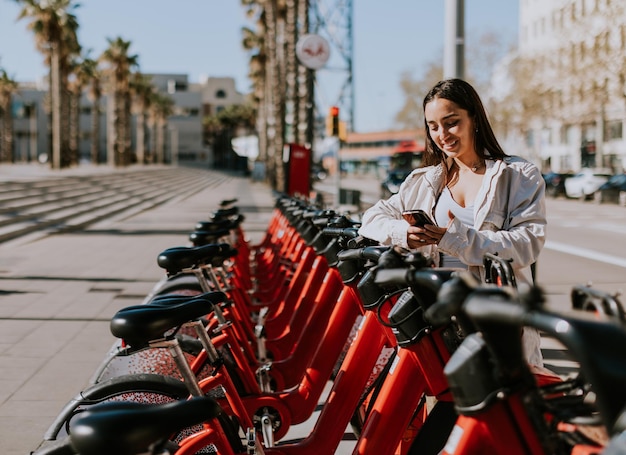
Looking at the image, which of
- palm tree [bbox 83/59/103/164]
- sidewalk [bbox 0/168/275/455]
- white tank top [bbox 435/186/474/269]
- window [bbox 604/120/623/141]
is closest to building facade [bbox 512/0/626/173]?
window [bbox 604/120/623/141]

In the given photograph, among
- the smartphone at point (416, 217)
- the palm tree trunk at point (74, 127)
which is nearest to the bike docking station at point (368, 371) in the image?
the smartphone at point (416, 217)

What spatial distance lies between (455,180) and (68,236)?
556 inches

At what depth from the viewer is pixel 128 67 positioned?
62.7m

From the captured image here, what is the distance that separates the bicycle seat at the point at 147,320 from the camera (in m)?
2.40

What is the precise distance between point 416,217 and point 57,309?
628 cm

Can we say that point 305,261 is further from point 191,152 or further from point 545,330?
point 191,152

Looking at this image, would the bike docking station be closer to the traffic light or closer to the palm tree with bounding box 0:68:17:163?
the traffic light

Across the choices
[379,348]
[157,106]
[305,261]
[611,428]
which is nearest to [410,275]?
[611,428]

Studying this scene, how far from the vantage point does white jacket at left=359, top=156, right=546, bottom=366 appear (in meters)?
2.52

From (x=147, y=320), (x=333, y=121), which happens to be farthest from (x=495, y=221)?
(x=333, y=121)

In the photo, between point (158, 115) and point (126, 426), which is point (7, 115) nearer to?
point (158, 115)

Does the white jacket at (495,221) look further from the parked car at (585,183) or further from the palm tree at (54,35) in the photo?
the palm tree at (54,35)

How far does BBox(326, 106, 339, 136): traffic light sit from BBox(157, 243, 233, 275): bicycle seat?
1434cm

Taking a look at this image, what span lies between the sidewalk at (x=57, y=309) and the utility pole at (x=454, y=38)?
162 inches
